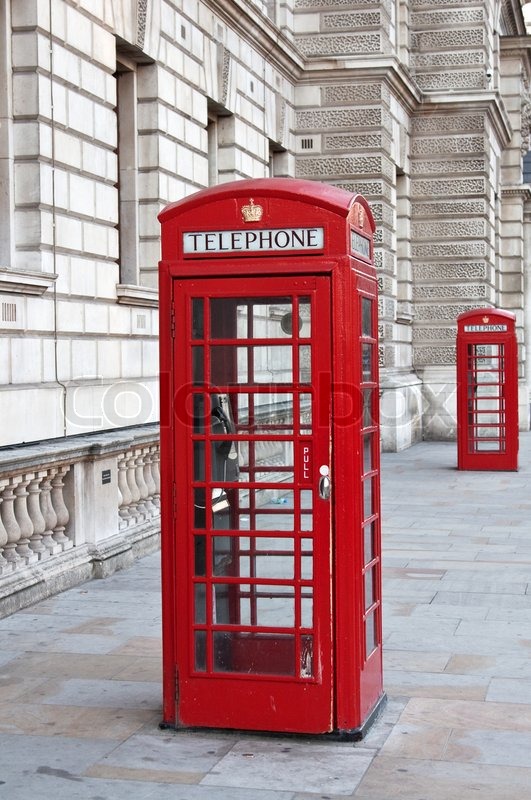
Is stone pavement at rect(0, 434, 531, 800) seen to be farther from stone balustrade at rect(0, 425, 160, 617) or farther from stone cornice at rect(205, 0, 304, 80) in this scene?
stone cornice at rect(205, 0, 304, 80)

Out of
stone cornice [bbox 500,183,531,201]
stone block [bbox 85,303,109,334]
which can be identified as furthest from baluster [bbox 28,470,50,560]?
stone cornice [bbox 500,183,531,201]

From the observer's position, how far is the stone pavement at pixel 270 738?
4.91m

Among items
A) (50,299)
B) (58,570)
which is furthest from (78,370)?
(58,570)

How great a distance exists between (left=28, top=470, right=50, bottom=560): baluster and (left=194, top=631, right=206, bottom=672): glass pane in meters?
3.30

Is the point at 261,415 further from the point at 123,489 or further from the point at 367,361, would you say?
the point at 123,489

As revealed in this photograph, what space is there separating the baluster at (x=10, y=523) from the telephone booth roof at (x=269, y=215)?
10.6 ft

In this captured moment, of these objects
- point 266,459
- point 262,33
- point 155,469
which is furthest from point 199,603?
point 262,33

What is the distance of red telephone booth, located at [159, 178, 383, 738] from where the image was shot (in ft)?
17.7

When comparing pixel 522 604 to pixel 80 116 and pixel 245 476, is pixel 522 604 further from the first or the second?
pixel 80 116

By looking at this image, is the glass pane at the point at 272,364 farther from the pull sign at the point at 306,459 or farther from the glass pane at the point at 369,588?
the glass pane at the point at 369,588

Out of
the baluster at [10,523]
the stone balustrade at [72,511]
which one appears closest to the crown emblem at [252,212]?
the stone balustrade at [72,511]

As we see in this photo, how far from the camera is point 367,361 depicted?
580 cm

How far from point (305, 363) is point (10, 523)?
3.63 metres

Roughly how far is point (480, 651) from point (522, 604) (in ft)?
4.74
